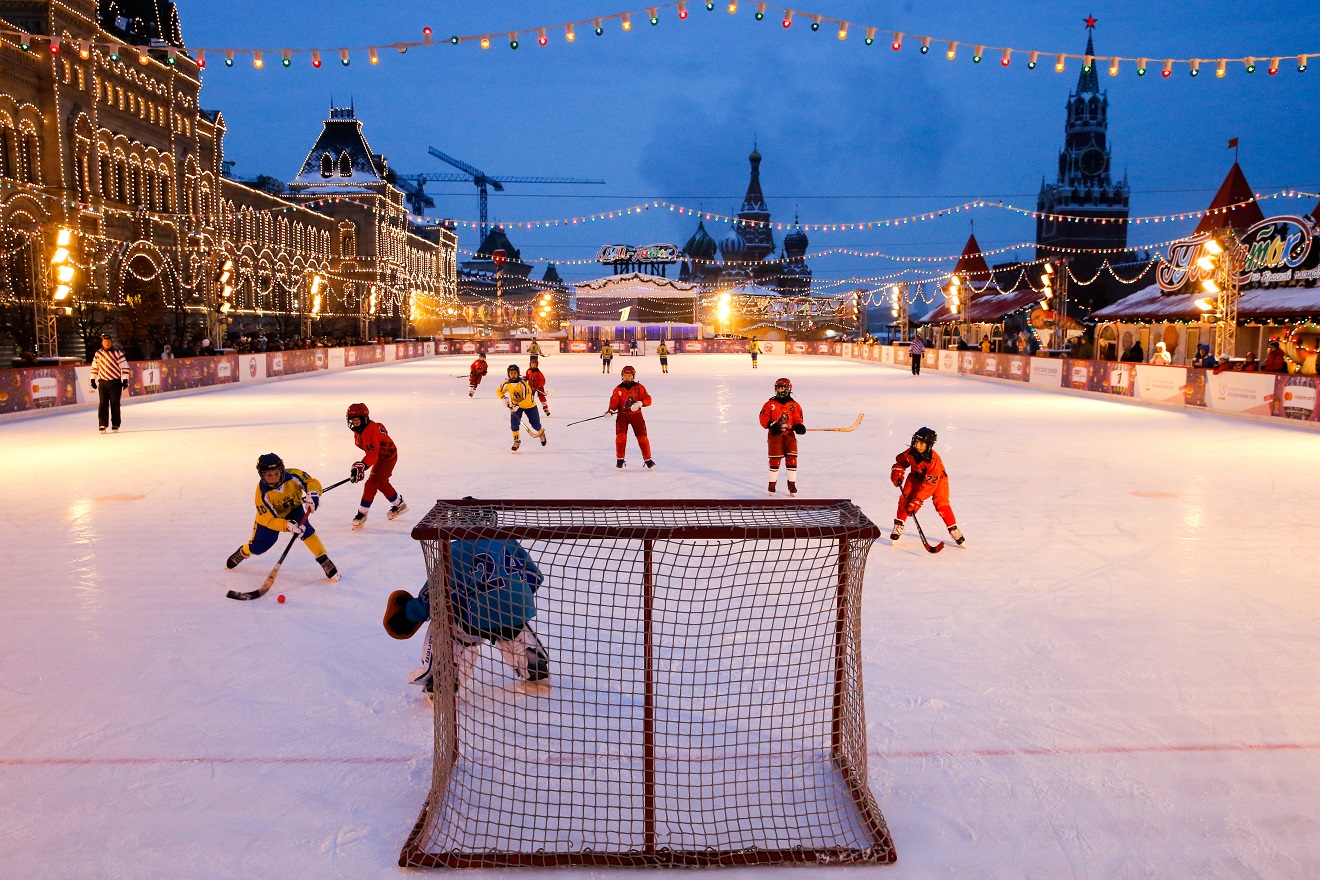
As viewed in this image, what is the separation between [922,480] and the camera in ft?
25.3

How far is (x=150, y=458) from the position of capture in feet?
43.0

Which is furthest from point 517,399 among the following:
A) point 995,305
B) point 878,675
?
point 995,305

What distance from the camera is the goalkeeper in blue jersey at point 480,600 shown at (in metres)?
4.00

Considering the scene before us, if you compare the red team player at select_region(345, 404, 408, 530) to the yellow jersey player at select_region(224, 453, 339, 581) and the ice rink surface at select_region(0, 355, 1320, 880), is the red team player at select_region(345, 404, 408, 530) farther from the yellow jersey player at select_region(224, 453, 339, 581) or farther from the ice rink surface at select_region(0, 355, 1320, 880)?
the yellow jersey player at select_region(224, 453, 339, 581)

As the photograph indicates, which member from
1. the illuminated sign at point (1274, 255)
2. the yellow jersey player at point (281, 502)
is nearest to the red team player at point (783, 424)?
the yellow jersey player at point (281, 502)

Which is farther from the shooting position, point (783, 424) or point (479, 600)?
point (783, 424)

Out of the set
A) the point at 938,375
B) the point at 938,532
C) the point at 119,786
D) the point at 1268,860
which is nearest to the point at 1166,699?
the point at 1268,860

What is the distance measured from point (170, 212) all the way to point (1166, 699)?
138 ft

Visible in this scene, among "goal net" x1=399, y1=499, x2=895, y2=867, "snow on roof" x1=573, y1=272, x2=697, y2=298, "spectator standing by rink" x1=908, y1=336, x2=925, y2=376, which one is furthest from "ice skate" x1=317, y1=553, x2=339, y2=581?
"snow on roof" x1=573, y1=272, x2=697, y2=298

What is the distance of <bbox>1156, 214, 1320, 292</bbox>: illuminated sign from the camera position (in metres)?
25.6

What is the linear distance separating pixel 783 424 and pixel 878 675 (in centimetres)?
481

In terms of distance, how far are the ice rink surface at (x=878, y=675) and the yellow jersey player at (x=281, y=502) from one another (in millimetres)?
463

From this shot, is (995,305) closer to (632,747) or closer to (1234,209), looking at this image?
(1234,209)

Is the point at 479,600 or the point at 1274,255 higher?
the point at 1274,255
